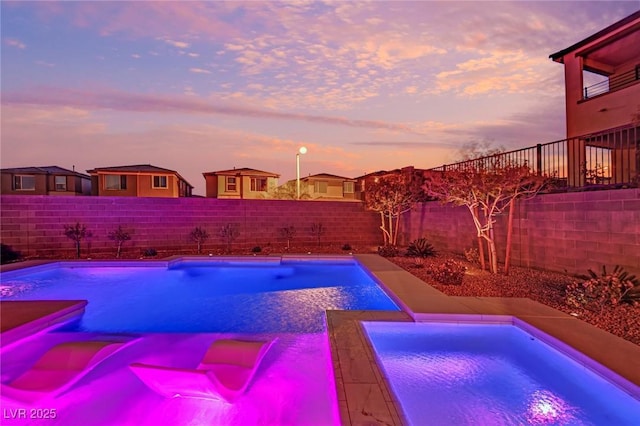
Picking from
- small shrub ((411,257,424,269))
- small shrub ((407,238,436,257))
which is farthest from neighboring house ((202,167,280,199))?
small shrub ((411,257,424,269))

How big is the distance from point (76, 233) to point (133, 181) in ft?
51.1

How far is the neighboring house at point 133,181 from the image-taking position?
991 inches

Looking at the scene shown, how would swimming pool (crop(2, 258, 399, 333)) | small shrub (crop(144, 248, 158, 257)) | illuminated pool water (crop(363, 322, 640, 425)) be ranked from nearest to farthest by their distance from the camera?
illuminated pool water (crop(363, 322, 640, 425))
swimming pool (crop(2, 258, 399, 333))
small shrub (crop(144, 248, 158, 257))

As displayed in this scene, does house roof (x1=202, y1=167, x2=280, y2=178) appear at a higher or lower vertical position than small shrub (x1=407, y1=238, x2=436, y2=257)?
higher

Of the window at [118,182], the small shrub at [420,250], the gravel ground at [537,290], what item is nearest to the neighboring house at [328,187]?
the window at [118,182]

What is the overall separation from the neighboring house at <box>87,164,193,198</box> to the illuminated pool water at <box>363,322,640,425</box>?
24866 millimetres

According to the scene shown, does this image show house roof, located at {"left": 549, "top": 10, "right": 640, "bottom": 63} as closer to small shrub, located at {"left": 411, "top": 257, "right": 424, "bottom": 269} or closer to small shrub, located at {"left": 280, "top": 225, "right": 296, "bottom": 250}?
small shrub, located at {"left": 411, "top": 257, "right": 424, "bottom": 269}

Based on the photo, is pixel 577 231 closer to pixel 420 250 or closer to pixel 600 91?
pixel 420 250

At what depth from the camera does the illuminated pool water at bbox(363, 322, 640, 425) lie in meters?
3.05

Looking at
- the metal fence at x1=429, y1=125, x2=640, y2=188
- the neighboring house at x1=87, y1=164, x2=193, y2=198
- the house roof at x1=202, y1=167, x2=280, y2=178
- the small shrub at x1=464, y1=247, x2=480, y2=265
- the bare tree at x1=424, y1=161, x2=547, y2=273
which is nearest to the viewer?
the bare tree at x1=424, y1=161, x2=547, y2=273

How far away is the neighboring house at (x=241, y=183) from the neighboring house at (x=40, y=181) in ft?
31.9

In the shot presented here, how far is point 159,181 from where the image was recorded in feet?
86.0

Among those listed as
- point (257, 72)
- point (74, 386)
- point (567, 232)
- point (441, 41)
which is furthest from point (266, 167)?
point (74, 386)

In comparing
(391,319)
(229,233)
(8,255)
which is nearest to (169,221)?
(229,233)
